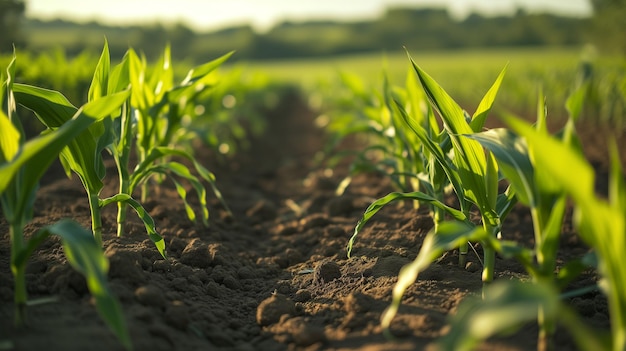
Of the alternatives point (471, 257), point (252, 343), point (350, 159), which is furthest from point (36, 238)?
point (350, 159)

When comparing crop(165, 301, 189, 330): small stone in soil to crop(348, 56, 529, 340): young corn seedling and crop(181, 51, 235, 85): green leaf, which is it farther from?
crop(181, 51, 235, 85): green leaf

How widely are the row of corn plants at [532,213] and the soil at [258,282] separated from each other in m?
0.17

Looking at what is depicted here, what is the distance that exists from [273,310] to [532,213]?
113 centimetres

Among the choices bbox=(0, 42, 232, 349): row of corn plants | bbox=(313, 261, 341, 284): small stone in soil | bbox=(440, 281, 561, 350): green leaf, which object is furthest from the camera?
bbox=(313, 261, 341, 284): small stone in soil

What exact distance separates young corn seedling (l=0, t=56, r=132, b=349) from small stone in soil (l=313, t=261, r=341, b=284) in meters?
1.19

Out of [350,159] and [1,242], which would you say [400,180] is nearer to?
[1,242]

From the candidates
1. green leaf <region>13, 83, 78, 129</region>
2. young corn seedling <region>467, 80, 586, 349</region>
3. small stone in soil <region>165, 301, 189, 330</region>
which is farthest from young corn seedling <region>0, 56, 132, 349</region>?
young corn seedling <region>467, 80, 586, 349</region>

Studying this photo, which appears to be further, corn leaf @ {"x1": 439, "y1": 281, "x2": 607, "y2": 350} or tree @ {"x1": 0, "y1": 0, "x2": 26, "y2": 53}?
tree @ {"x1": 0, "y1": 0, "x2": 26, "y2": 53}

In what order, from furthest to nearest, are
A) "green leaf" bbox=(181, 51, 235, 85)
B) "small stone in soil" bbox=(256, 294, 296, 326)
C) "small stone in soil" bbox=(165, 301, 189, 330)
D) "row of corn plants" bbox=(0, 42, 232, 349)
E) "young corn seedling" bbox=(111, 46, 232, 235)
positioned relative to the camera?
"green leaf" bbox=(181, 51, 235, 85) → "young corn seedling" bbox=(111, 46, 232, 235) → "small stone in soil" bbox=(256, 294, 296, 326) → "small stone in soil" bbox=(165, 301, 189, 330) → "row of corn plants" bbox=(0, 42, 232, 349)

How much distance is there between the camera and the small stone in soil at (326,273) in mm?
2725

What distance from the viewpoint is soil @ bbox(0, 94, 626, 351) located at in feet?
6.29

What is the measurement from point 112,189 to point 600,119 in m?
7.42

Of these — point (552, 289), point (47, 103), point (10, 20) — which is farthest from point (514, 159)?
point (10, 20)

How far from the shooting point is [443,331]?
188 cm
